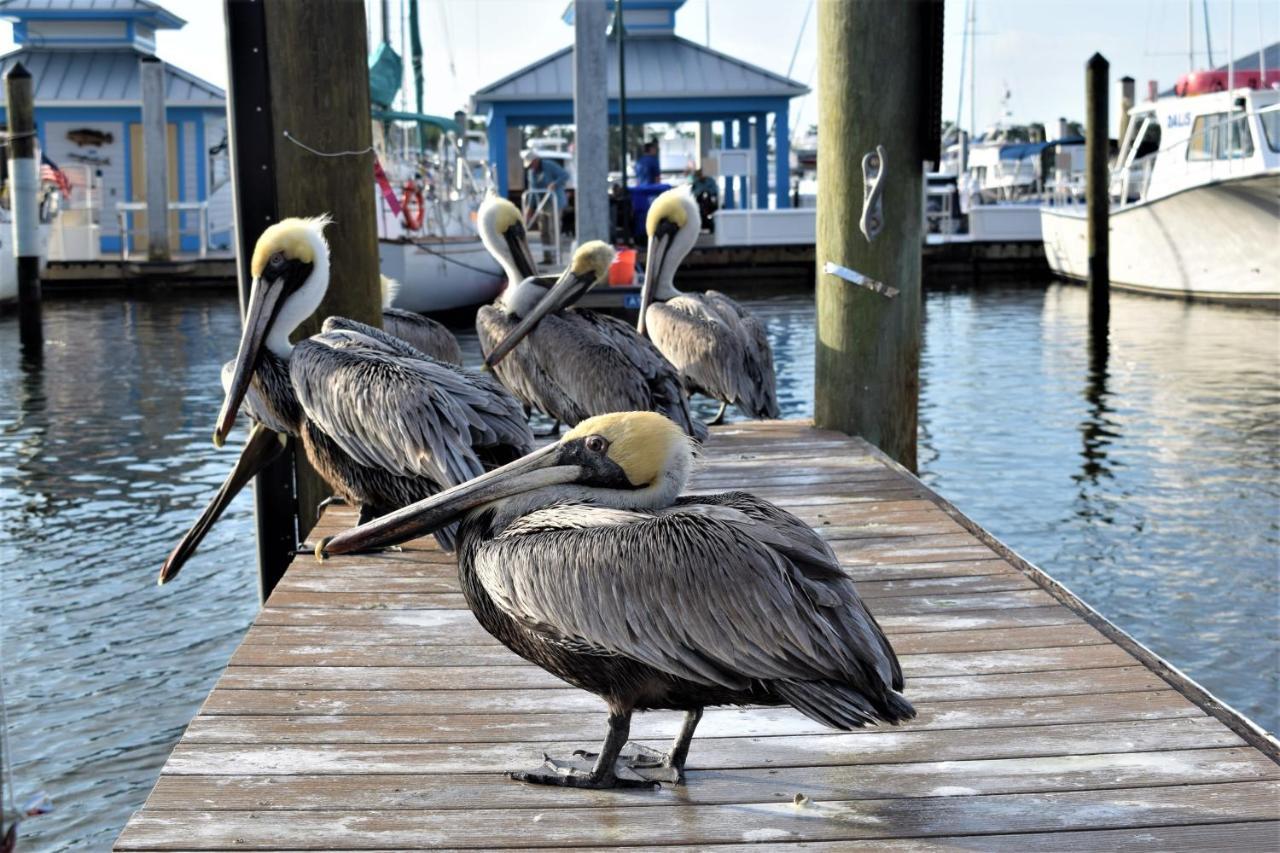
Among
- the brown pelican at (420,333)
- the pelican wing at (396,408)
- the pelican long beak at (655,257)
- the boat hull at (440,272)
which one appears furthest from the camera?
the boat hull at (440,272)

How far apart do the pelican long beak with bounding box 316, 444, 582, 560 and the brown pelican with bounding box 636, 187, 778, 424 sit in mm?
3902

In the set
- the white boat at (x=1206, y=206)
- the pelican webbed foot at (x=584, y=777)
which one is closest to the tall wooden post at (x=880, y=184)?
the pelican webbed foot at (x=584, y=777)

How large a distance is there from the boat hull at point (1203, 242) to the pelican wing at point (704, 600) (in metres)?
14.6

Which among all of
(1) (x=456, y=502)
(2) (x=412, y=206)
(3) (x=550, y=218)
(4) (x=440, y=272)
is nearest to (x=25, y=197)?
(2) (x=412, y=206)

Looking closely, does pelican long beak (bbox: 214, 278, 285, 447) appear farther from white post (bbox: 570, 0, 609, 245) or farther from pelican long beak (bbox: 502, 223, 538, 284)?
white post (bbox: 570, 0, 609, 245)

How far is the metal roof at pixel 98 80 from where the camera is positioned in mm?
23250

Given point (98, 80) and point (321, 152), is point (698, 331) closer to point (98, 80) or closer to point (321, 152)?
point (321, 152)

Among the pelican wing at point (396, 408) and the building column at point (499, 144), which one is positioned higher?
the building column at point (499, 144)

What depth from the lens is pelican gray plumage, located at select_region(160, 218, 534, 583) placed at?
3.95 metres

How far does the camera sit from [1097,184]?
661 inches

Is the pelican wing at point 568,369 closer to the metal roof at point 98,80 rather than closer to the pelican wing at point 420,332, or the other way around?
the pelican wing at point 420,332

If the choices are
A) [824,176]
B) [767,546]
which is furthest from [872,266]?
[767,546]

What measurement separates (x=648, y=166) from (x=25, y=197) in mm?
9836

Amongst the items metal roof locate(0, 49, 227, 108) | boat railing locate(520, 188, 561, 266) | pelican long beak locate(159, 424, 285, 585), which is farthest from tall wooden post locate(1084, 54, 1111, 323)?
metal roof locate(0, 49, 227, 108)
